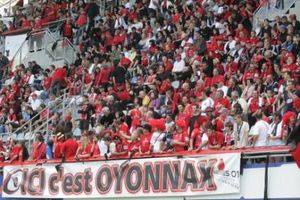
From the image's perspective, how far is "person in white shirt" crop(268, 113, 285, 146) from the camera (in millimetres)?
16375

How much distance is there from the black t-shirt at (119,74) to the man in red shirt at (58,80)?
2.62 m

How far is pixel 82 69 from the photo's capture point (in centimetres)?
2670

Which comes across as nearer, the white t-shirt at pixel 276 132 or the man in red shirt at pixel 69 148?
the white t-shirt at pixel 276 132

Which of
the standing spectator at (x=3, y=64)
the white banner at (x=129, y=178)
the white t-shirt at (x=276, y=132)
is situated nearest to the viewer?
the white banner at (x=129, y=178)

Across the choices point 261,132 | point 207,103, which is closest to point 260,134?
point 261,132

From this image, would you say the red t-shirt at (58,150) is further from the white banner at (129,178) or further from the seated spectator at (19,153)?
the seated spectator at (19,153)

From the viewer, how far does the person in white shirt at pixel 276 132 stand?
16.4 m

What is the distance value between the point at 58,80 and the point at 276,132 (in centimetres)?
1145

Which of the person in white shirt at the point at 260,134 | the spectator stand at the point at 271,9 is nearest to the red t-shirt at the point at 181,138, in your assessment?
the person in white shirt at the point at 260,134

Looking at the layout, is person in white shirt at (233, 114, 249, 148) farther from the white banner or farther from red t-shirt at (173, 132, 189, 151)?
red t-shirt at (173, 132, 189, 151)

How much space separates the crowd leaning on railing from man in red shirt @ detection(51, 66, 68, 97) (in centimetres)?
3

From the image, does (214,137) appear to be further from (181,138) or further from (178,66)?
(178,66)

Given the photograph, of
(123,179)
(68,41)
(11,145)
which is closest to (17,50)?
(68,41)

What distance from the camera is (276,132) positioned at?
16625 millimetres
